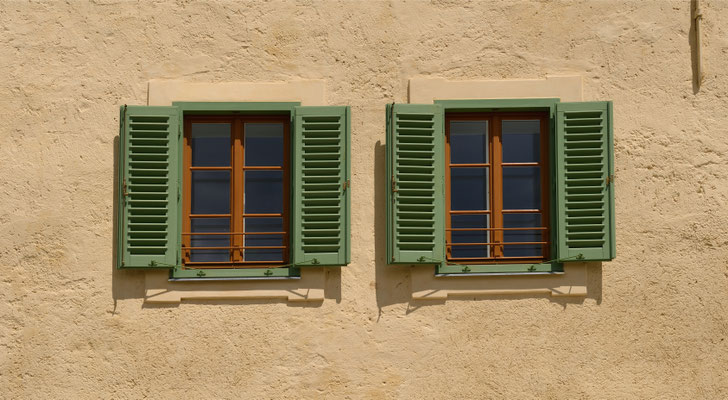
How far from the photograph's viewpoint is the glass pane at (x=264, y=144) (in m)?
7.09

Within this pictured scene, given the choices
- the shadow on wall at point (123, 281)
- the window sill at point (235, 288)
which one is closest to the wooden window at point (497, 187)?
the window sill at point (235, 288)

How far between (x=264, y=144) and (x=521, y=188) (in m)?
1.85

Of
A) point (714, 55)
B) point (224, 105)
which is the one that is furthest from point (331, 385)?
point (714, 55)

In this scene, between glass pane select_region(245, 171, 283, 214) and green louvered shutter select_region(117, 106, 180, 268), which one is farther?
glass pane select_region(245, 171, 283, 214)

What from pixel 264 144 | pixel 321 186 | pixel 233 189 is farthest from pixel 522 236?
pixel 233 189

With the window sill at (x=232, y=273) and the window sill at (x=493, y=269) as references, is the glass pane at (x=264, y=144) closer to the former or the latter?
the window sill at (x=232, y=273)

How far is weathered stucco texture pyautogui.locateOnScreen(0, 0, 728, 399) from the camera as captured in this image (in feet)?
22.1

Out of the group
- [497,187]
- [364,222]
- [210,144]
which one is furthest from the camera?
[210,144]

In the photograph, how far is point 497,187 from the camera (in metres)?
7.00

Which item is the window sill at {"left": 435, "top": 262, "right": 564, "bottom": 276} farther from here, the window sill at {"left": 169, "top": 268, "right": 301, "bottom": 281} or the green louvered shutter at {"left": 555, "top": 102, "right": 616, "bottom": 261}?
the window sill at {"left": 169, "top": 268, "right": 301, "bottom": 281}

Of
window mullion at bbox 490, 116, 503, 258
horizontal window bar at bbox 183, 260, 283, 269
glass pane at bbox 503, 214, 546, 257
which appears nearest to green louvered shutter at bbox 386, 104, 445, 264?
window mullion at bbox 490, 116, 503, 258

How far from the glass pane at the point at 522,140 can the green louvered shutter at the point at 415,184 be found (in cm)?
51

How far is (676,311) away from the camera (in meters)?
6.82

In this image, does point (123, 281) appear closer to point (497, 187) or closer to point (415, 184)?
point (415, 184)
